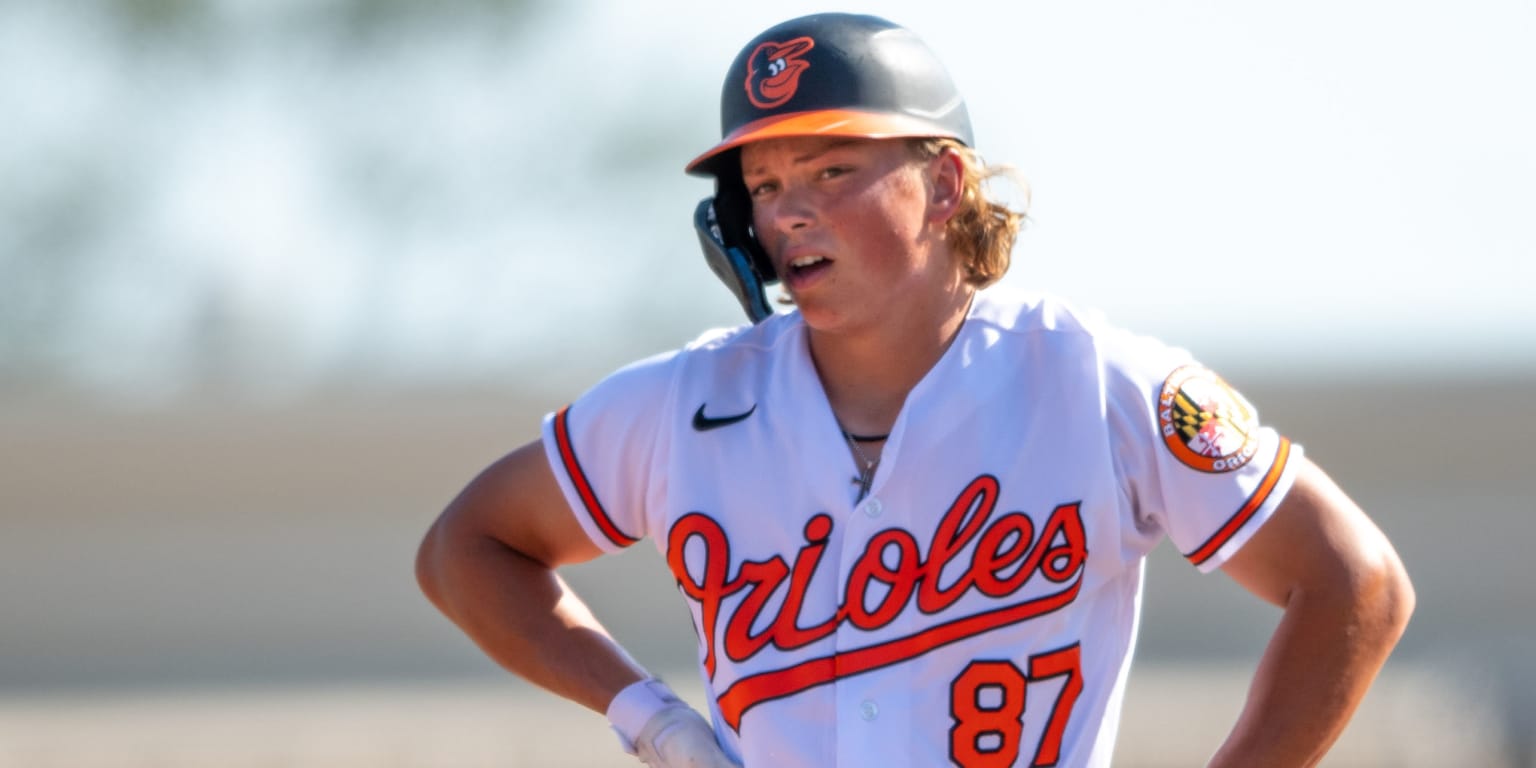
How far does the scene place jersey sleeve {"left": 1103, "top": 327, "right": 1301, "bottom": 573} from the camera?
3158 millimetres

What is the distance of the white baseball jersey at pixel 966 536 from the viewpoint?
10.4 feet

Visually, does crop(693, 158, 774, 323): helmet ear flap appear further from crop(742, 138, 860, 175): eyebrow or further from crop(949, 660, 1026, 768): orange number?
crop(949, 660, 1026, 768): orange number

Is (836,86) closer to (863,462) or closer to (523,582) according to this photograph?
(863,462)

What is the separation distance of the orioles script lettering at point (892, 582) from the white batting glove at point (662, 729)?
0.12m

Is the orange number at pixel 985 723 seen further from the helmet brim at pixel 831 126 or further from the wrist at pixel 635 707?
the helmet brim at pixel 831 126

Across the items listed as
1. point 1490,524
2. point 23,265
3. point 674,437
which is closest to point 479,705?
point 674,437

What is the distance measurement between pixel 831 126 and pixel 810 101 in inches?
3.1

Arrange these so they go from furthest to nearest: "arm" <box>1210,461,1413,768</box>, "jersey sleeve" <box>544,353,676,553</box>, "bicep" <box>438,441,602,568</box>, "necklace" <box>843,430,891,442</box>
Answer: "bicep" <box>438,441,602,568</box>, "jersey sleeve" <box>544,353,676,553</box>, "necklace" <box>843,430,891,442</box>, "arm" <box>1210,461,1413,768</box>

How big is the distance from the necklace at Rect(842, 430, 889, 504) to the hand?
0.51 meters

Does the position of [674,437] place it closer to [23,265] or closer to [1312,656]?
[1312,656]

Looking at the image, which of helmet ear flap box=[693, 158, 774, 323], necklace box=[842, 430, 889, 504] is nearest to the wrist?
necklace box=[842, 430, 889, 504]

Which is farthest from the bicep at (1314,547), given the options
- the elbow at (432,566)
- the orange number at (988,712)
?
the elbow at (432,566)

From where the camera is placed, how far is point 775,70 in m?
3.36

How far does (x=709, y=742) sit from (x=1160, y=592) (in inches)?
386
